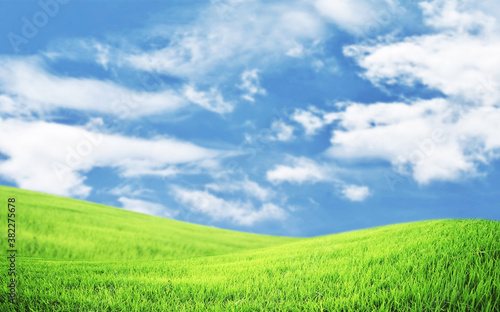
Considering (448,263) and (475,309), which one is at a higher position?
(448,263)

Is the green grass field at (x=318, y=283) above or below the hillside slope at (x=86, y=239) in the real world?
below

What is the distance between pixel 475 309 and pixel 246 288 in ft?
8.67

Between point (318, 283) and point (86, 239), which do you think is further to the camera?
point (86, 239)

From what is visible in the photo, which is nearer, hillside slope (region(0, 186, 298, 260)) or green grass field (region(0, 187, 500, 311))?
green grass field (region(0, 187, 500, 311))

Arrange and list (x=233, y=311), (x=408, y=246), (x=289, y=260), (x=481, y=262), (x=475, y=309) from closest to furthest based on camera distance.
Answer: (x=475, y=309) < (x=233, y=311) < (x=481, y=262) < (x=408, y=246) < (x=289, y=260)

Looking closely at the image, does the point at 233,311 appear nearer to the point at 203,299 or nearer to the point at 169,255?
the point at 203,299

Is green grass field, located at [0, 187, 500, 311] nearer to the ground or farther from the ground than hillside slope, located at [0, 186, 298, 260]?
nearer to the ground

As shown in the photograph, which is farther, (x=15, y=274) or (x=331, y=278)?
(x=15, y=274)

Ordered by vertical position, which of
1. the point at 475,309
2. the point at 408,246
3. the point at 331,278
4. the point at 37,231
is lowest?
the point at 475,309

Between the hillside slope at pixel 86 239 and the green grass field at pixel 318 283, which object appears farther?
the hillside slope at pixel 86 239

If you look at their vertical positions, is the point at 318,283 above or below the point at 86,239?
below

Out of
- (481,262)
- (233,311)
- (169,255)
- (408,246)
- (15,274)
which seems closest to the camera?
(233,311)

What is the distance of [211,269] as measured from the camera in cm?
649

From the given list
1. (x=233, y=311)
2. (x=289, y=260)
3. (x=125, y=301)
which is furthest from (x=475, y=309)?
(x=125, y=301)
